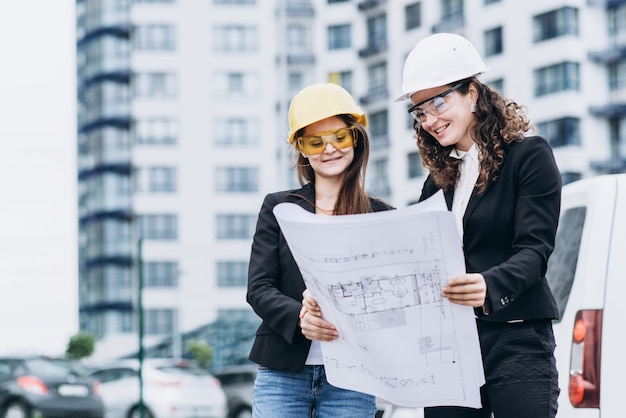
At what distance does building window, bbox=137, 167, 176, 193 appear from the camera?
67188 millimetres

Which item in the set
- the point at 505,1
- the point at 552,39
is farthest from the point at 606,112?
the point at 505,1

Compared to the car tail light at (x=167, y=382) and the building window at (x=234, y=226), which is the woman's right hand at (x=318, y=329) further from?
the building window at (x=234, y=226)

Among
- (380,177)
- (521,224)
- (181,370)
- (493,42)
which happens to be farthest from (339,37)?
(521,224)

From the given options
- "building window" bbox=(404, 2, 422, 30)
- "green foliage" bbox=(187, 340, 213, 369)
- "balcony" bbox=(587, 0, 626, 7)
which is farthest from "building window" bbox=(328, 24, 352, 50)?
"green foliage" bbox=(187, 340, 213, 369)

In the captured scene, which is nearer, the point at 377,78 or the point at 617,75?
the point at 617,75

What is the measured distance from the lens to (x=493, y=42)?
55969mm

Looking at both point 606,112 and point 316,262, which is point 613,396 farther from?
point 606,112

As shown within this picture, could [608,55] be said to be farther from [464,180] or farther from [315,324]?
[315,324]

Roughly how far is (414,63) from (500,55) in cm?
5307

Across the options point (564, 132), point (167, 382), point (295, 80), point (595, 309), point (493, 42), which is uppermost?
point (295, 80)

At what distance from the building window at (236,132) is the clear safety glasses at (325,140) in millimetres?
64068

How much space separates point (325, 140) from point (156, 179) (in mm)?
64553

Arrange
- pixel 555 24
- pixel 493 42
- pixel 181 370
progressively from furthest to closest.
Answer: pixel 493 42 → pixel 555 24 → pixel 181 370

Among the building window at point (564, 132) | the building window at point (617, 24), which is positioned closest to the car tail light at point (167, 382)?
the building window at point (564, 132)
